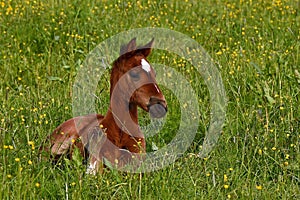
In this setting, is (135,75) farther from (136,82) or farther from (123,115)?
(123,115)

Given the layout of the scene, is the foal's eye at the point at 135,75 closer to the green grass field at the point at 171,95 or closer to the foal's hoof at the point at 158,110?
the foal's hoof at the point at 158,110

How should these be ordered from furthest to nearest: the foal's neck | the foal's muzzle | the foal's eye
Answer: the foal's neck → the foal's eye → the foal's muzzle

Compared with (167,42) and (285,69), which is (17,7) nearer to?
(167,42)

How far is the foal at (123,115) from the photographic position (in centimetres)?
441

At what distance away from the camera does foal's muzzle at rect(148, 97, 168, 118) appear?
14.2 feet

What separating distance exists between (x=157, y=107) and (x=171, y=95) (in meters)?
1.65

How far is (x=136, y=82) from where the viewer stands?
14.5 feet

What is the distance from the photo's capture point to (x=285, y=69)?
6.12m

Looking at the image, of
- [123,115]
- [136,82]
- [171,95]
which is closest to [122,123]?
[123,115]

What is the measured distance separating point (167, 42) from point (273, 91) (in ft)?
6.01

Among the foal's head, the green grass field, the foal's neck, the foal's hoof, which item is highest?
the foal's head

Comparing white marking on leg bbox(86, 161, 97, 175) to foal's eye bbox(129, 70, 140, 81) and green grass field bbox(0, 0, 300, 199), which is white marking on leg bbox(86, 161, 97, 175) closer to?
green grass field bbox(0, 0, 300, 199)

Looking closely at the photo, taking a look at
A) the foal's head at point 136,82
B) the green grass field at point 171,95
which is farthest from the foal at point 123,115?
the green grass field at point 171,95

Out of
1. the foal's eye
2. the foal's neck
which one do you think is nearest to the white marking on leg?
the foal's neck
